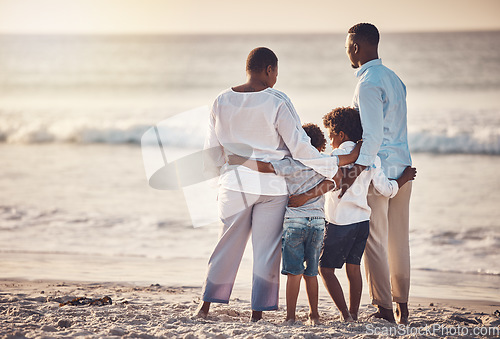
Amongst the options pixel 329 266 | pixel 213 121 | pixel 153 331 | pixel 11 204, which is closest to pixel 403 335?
pixel 329 266

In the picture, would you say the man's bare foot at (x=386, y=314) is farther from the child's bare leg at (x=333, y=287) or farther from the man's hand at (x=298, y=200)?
the man's hand at (x=298, y=200)

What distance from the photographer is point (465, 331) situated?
3.32m

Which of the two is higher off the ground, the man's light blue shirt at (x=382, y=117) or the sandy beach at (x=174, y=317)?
the man's light blue shirt at (x=382, y=117)

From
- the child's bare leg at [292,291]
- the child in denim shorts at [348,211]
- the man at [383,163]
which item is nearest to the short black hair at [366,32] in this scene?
the man at [383,163]

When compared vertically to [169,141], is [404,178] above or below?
below

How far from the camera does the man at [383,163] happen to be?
3.33 metres

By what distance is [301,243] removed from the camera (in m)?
3.22

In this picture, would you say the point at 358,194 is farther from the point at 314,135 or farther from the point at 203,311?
the point at 203,311

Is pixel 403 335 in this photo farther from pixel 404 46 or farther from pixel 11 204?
pixel 404 46

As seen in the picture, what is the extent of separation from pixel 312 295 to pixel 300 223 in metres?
0.45

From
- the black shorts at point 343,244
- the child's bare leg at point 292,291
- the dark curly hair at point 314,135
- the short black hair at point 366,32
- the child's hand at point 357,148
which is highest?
the short black hair at point 366,32

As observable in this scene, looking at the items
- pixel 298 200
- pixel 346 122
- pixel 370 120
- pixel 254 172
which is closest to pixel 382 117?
pixel 370 120

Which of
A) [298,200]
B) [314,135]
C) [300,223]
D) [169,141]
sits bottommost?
[300,223]

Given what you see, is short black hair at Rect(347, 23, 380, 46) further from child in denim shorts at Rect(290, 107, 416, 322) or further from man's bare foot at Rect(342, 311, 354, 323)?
man's bare foot at Rect(342, 311, 354, 323)
